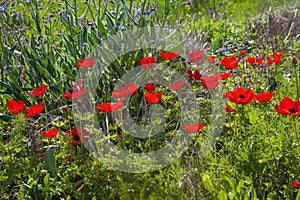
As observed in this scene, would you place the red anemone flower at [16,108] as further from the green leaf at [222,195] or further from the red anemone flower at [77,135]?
the green leaf at [222,195]

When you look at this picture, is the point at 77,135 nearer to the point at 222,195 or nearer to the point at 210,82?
the point at 210,82

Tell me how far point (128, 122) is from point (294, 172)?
2.73ft

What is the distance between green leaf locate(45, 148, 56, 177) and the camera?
2.16 meters

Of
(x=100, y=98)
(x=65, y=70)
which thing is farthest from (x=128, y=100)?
(x=65, y=70)

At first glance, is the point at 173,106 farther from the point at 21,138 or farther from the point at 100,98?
the point at 21,138

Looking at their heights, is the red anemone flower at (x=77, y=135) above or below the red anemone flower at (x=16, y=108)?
below

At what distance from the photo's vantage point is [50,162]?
217 cm

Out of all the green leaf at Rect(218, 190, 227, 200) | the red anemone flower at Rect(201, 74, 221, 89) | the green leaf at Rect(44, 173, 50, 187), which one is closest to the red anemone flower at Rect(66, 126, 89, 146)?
the green leaf at Rect(44, 173, 50, 187)

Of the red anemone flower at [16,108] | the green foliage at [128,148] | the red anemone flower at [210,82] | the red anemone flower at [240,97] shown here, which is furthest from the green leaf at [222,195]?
the red anemone flower at [16,108]

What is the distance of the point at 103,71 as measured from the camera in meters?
2.72

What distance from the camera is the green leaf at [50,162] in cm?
216

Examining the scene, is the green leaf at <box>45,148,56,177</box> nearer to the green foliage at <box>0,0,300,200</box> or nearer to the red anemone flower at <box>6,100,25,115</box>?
the green foliage at <box>0,0,300,200</box>

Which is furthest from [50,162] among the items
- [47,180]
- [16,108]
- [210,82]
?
[210,82]

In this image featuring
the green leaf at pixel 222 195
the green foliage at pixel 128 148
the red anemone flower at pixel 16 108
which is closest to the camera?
the green leaf at pixel 222 195
